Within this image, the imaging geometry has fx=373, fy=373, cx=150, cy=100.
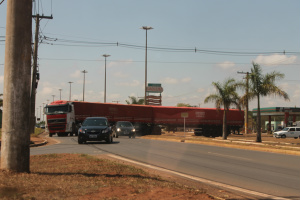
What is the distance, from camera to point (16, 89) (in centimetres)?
820

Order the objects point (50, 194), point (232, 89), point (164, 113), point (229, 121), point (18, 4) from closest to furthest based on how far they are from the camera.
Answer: point (50, 194)
point (18, 4)
point (232, 89)
point (164, 113)
point (229, 121)

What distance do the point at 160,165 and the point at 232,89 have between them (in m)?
24.8

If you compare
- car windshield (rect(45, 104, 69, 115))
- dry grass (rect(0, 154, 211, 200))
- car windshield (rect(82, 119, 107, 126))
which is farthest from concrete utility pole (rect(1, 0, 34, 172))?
car windshield (rect(45, 104, 69, 115))

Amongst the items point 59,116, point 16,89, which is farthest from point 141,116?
point 16,89

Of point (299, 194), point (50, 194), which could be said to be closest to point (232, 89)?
point (299, 194)

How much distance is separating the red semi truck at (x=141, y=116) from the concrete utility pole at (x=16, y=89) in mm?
28453

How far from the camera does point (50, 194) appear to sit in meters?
6.33

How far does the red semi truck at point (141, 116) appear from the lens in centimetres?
3653

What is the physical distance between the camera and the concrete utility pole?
8141mm

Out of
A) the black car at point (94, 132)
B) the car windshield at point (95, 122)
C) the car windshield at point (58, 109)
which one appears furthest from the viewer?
the car windshield at point (58, 109)

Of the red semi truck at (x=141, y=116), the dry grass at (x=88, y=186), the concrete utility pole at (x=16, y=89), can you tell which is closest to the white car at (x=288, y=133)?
the red semi truck at (x=141, y=116)

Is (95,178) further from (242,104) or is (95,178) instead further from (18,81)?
(242,104)

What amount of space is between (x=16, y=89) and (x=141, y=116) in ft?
124

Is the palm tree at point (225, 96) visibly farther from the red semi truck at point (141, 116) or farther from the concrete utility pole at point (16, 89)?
the concrete utility pole at point (16, 89)
